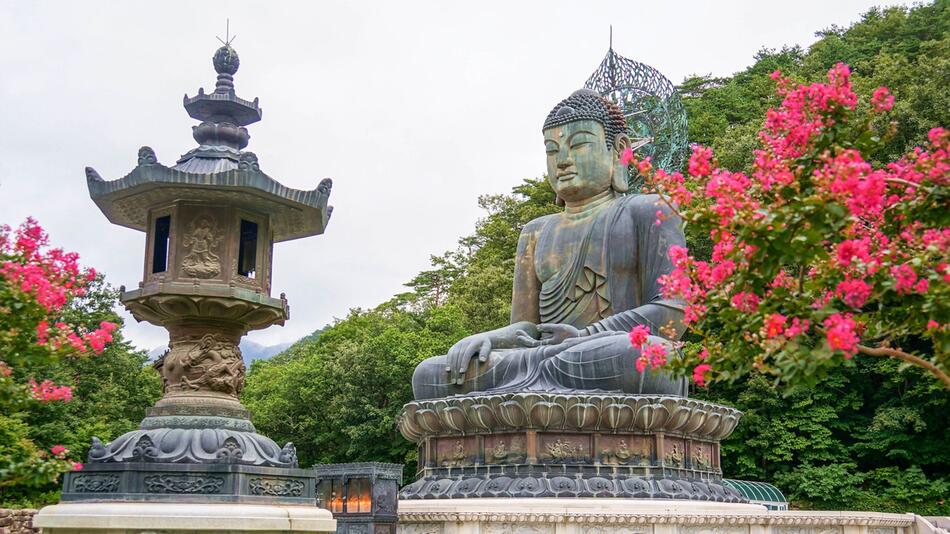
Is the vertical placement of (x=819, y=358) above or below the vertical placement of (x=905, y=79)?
below

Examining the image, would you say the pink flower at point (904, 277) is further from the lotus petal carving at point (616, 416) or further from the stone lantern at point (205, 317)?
the lotus petal carving at point (616, 416)

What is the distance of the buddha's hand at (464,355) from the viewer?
963 cm

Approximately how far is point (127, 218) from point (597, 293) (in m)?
4.71

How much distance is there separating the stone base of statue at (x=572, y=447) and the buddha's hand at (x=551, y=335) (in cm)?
119

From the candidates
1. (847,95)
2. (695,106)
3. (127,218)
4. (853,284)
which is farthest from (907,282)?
(695,106)

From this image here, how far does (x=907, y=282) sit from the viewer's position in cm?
415

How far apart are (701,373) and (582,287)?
595cm

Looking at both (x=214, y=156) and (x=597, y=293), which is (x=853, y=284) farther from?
(x=597, y=293)

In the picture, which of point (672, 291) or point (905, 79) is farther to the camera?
point (905, 79)

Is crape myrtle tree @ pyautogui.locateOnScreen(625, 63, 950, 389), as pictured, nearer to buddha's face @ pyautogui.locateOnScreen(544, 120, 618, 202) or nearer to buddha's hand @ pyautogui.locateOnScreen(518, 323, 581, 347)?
buddha's hand @ pyautogui.locateOnScreen(518, 323, 581, 347)

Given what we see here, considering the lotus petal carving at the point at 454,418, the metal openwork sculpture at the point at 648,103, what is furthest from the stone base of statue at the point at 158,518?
the metal openwork sculpture at the point at 648,103

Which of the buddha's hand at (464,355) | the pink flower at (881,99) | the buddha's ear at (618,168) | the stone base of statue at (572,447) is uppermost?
the buddha's ear at (618,168)

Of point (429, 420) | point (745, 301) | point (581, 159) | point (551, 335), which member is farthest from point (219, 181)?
point (581, 159)

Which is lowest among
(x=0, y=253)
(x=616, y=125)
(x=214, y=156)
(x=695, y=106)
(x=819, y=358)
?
(x=819, y=358)
